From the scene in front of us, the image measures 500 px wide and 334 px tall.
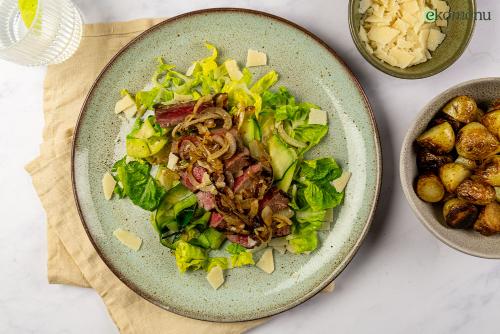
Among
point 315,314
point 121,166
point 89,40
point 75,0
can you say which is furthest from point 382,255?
point 75,0

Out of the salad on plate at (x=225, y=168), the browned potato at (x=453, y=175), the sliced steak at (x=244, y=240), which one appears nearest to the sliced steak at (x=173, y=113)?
the salad on plate at (x=225, y=168)

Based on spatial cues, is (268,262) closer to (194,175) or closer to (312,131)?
(194,175)

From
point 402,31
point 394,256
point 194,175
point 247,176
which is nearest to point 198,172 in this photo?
point 194,175

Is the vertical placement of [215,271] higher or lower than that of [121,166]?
lower

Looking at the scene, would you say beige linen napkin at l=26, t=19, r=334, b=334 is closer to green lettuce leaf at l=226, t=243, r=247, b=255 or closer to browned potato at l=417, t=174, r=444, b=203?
green lettuce leaf at l=226, t=243, r=247, b=255

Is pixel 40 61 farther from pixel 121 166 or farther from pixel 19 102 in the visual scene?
pixel 121 166

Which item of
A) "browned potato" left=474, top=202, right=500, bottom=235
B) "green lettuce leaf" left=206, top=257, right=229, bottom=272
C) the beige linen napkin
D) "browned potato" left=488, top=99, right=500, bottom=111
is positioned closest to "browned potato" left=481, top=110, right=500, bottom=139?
"browned potato" left=488, top=99, right=500, bottom=111
